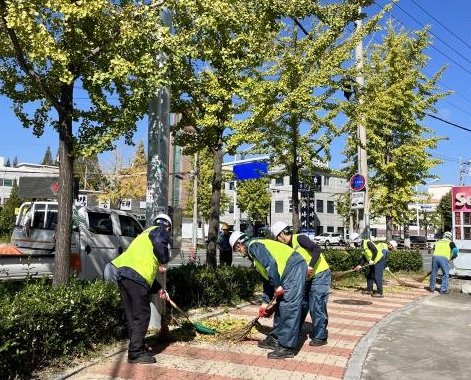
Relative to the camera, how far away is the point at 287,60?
12109 millimetres

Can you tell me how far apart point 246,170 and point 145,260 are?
11.4 m

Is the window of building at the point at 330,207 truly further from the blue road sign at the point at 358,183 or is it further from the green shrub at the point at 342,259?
the blue road sign at the point at 358,183

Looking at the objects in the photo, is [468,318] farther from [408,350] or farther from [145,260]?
[145,260]

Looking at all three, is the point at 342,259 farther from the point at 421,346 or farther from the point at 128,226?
the point at 421,346

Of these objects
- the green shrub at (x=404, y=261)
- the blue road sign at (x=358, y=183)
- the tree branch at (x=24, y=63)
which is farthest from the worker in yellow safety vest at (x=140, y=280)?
the green shrub at (x=404, y=261)

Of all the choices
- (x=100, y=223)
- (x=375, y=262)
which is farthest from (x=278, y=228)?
(x=100, y=223)

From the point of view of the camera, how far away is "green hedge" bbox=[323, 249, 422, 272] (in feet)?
48.9

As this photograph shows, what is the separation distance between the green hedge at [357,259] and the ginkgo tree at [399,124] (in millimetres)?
1880

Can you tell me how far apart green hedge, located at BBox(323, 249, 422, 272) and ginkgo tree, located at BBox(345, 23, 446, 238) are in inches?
74.0

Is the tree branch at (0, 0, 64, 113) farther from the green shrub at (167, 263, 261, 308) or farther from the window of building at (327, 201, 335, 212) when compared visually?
the window of building at (327, 201, 335, 212)

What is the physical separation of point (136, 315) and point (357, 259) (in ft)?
35.3

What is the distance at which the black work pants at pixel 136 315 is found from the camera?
5840 millimetres

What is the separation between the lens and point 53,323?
5441 millimetres

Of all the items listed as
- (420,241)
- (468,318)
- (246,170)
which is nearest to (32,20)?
(468,318)
